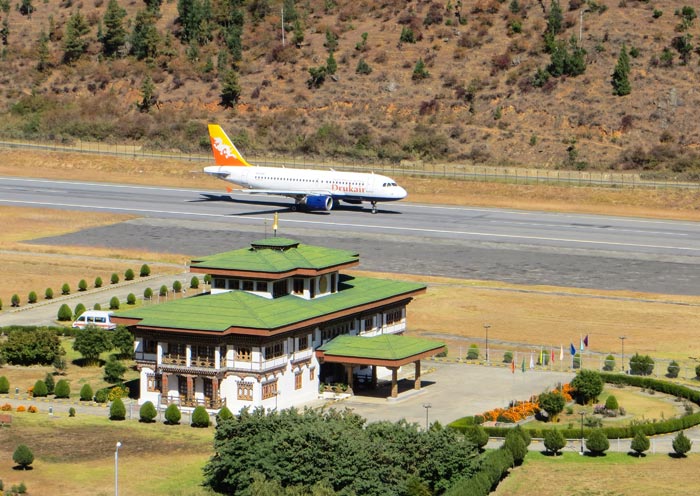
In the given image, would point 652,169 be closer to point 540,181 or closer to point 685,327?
point 540,181

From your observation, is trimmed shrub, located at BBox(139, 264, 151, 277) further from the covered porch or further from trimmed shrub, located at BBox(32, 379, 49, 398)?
trimmed shrub, located at BBox(32, 379, 49, 398)

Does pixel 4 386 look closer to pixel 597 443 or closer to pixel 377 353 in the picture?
pixel 377 353

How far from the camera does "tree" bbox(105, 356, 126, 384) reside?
3720 inches

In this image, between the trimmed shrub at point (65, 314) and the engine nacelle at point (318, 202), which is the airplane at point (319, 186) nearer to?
the engine nacelle at point (318, 202)

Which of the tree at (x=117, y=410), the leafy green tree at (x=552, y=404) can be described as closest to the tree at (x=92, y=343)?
the tree at (x=117, y=410)

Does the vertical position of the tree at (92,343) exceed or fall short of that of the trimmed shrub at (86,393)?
it exceeds it

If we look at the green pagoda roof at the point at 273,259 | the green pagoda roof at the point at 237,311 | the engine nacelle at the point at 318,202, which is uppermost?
the green pagoda roof at the point at 273,259

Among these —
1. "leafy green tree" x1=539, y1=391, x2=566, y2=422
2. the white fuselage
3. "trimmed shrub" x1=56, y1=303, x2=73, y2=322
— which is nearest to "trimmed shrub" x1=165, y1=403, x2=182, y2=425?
"leafy green tree" x1=539, y1=391, x2=566, y2=422

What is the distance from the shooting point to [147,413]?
280 feet

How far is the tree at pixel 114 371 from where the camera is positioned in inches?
3720

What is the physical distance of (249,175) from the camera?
174 metres

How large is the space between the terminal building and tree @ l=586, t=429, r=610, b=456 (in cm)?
1555

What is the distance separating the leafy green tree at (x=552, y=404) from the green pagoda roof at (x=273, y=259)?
17891 millimetres

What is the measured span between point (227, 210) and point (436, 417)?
87.9 metres
